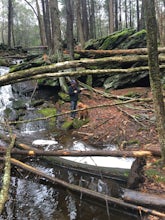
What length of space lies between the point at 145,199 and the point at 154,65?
269cm

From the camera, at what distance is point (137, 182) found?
19.5 feet

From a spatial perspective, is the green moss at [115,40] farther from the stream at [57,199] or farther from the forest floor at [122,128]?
the stream at [57,199]

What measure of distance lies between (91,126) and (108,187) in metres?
4.55

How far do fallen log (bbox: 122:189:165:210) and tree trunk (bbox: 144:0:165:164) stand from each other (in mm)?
964

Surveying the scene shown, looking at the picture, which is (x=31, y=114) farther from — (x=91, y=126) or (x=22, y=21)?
(x=22, y=21)

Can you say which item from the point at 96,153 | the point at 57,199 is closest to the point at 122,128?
the point at 96,153

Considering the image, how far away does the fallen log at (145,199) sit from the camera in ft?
16.5

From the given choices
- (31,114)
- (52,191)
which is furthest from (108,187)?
(31,114)

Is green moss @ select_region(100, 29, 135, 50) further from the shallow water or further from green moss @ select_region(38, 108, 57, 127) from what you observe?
the shallow water

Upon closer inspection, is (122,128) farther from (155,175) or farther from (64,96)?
(64,96)

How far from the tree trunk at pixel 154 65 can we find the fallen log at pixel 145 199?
0.96 meters

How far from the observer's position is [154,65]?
17.1 ft

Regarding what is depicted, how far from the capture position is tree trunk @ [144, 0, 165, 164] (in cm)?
492

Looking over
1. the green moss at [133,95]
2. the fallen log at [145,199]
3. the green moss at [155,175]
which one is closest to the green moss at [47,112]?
the green moss at [133,95]
